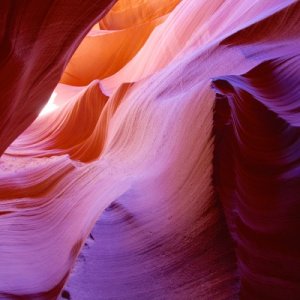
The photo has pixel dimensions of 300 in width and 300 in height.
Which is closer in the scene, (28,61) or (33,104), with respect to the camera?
(28,61)

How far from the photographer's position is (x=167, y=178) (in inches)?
55.1

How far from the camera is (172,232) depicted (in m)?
1.25

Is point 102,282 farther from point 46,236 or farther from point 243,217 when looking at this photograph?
point 243,217

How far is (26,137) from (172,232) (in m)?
1.56

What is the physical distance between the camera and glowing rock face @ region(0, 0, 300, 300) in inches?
47.1

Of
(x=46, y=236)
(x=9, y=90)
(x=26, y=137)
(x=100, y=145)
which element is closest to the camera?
(x=9, y=90)

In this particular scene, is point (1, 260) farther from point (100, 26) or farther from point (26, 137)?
point (100, 26)

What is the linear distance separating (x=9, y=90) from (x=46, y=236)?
2.00ft

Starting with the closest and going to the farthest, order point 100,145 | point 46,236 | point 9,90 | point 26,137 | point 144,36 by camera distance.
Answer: point 9,90
point 46,236
point 100,145
point 26,137
point 144,36

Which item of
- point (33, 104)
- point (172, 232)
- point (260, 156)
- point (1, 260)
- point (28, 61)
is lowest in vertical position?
point (1, 260)

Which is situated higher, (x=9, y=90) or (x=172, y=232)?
(x=9, y=90)

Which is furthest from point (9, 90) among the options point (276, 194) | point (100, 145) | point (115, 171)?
point (276, 194)

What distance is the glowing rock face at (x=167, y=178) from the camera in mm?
1196

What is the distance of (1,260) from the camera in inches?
56.5
